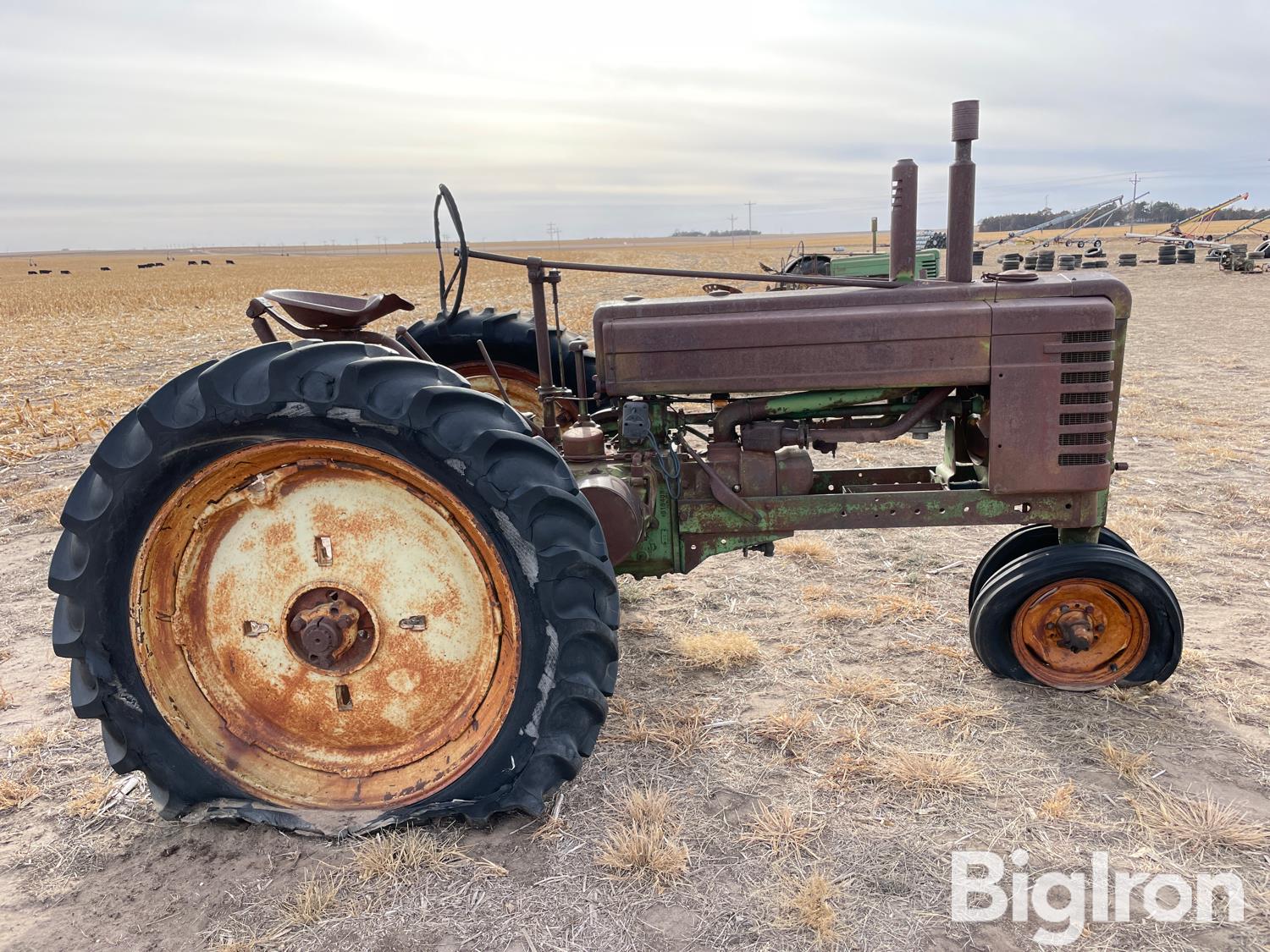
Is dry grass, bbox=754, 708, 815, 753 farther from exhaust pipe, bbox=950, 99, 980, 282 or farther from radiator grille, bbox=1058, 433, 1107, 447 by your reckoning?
exhaust pipe, bbox=950, 99, 980, 282

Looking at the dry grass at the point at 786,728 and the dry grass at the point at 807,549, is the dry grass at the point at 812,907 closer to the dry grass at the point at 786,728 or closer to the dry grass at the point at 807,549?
the dry grass at the point at 786,728

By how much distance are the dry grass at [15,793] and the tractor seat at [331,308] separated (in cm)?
180

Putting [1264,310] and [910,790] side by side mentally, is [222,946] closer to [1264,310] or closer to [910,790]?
[910,790]

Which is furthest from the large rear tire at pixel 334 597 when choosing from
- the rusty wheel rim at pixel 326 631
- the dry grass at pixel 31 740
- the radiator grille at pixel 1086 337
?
the radiator grille at pixel 1086 337

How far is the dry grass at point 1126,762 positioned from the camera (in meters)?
2.69

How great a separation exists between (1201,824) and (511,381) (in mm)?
3251

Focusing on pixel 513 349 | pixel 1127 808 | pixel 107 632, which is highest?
pixel 513 349

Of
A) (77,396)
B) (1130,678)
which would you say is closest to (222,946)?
(1130,678)

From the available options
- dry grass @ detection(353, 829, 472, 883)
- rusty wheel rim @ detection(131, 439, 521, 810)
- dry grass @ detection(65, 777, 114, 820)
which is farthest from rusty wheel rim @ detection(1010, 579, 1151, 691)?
dry grass @ detection(65, 777, 114, 820)

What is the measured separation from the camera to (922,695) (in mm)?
3236

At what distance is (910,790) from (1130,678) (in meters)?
1.08

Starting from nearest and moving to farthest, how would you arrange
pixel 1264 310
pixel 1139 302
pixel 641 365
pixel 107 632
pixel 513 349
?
pixel 107 632, pixel 641 365, pixel 513 349, pixel 1264 310, pixel 1139 302

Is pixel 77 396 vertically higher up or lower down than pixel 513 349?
lower down

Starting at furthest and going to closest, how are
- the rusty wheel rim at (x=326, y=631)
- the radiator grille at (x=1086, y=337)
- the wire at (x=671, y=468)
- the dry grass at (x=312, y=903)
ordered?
the wire at (x=671, y=468) < the radiator grille at (x=1086, y=337) < the rusty wheel rim at (x=326, y=631) < the dry grass at (x=312, y=903)
